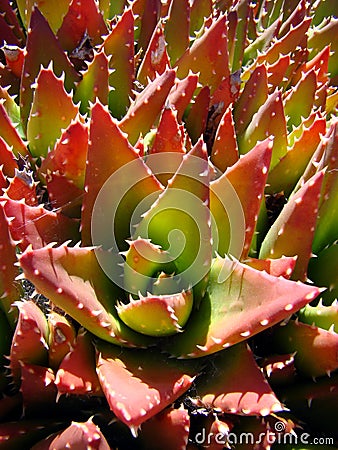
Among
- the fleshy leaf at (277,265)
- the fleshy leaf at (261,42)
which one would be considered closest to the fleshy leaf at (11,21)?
the fleshy leaf at (261,42)

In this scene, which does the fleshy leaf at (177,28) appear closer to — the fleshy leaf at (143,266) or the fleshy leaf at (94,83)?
the fleshy leaf at (94,83)

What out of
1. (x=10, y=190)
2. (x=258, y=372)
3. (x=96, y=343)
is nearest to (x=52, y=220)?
(x=10, y=190)

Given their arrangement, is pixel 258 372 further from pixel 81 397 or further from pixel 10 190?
pixel 10 190

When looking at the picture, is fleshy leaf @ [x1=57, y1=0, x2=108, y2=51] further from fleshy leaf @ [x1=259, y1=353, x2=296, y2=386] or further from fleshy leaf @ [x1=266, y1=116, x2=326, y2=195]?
fleshy leaf @ [x1=259, y1=353, x2=296, y2=386]

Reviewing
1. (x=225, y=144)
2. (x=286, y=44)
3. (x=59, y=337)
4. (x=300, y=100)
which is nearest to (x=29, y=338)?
(x=59, y=337)

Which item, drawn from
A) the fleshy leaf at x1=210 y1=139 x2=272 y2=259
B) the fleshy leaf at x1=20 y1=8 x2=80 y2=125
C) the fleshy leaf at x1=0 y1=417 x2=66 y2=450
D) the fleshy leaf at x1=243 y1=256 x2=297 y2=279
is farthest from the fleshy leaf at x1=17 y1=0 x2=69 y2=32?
the fleshy leaf at x1=0 y1=417 x2=66 y2=450
